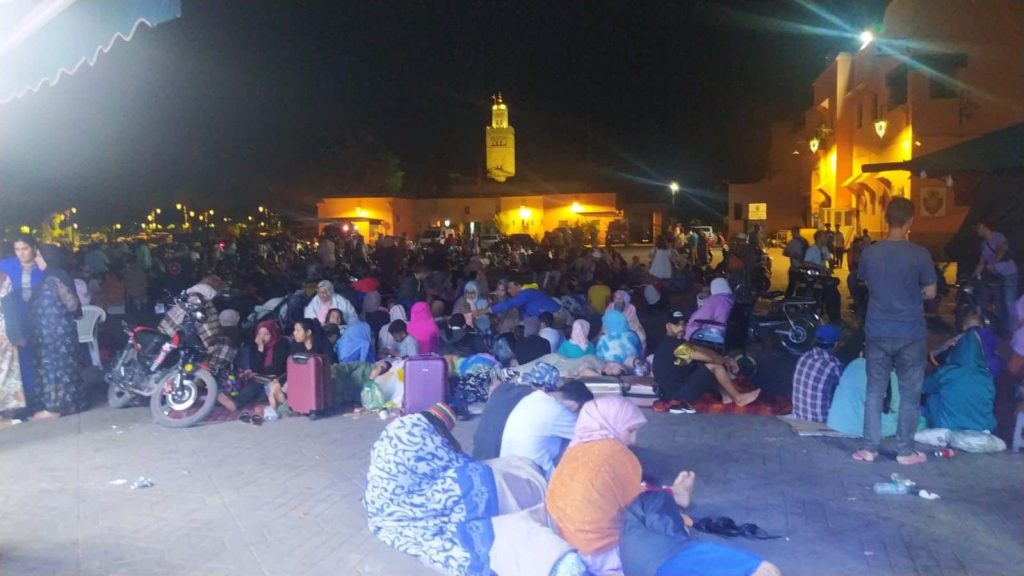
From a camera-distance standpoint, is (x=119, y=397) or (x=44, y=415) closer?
(x=44, y=415)

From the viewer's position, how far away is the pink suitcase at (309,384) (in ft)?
26.6

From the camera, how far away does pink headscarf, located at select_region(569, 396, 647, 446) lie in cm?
410

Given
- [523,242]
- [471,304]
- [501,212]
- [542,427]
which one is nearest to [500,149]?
[501,212]

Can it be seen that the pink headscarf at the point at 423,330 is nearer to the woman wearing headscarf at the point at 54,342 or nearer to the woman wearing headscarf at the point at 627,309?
the woman wearing headscarf at the point at 627,309

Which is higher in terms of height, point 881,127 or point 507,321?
point 881,127

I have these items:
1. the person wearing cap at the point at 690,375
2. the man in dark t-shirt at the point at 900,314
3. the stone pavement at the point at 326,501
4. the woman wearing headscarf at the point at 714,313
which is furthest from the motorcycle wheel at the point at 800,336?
the man in dark t-shirt at the point at 900,314

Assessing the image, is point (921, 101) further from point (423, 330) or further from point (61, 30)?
point (61, 30)

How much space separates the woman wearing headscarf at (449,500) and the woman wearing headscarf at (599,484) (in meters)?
0.24

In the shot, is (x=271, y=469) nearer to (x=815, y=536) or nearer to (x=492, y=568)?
A: (x=492, y=568)

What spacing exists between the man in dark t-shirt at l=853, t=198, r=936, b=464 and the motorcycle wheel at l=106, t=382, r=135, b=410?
22.5 feet

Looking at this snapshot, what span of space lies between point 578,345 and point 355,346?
2455 millimetres

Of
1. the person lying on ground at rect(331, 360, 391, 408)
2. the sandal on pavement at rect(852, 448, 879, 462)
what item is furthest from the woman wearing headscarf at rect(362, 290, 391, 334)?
the sandal on pavement at rect(852, 448, 879, 462)

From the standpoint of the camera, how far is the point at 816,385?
756cm

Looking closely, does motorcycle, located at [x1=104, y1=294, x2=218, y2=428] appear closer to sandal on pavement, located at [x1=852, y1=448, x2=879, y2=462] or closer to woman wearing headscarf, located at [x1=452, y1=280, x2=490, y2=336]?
woman wearing headscarf, located at [x1=452, y1=280, x2=490, y2=336]
